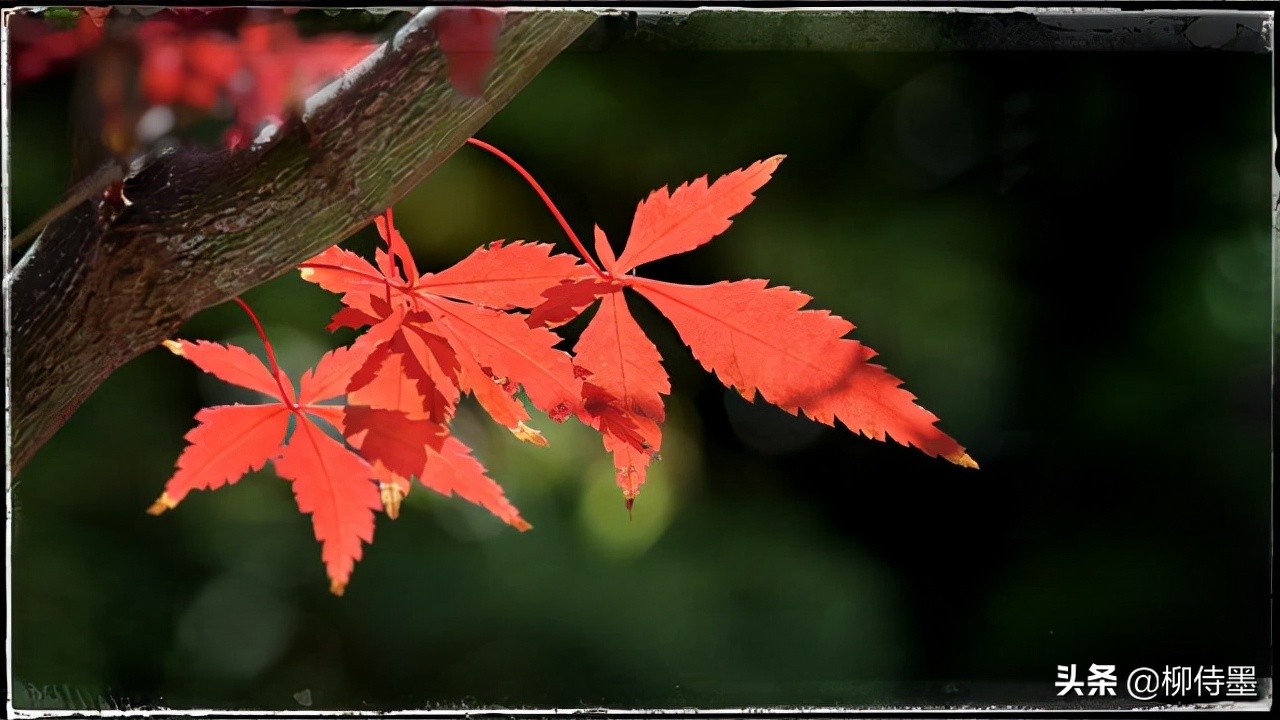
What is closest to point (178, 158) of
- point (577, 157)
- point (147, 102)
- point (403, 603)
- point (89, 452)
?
point (147, 102)

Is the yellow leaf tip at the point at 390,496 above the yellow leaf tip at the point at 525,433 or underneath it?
underneath

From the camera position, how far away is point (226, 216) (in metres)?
0.47

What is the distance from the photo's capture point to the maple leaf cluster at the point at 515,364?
0.54 metres

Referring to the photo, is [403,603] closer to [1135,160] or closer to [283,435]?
[283,435]

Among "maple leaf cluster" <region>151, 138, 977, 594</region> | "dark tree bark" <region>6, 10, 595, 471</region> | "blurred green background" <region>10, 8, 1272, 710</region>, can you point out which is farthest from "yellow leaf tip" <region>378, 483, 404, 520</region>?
"blurred green background" <region>10, 8, 1272, 710</region>

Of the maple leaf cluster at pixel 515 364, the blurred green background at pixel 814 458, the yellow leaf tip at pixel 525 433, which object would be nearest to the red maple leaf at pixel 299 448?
the maple leaf cluster at pixel 515 364

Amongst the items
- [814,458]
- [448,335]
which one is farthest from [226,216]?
[814,458]

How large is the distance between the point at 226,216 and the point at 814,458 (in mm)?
792

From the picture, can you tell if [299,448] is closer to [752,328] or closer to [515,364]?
[515,364]

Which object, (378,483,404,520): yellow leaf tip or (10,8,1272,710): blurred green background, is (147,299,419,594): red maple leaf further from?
(10,8,1272,710): blurred green background

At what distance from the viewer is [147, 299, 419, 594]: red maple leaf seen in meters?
0.58

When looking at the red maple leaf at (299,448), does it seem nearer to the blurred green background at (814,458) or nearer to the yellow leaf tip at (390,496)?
the yellow leaf tip at (390,496)

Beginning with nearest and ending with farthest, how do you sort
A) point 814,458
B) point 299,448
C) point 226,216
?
point 226,216 < point 299,448 < point 814,458

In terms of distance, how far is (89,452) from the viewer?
38.1 inches
